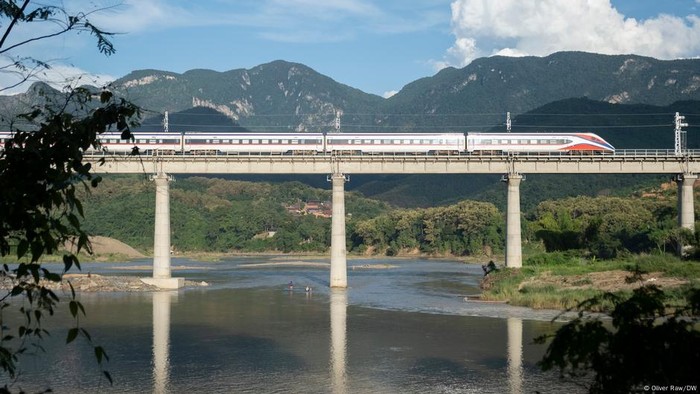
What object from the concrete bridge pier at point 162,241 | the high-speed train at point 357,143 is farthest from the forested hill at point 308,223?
the concrete bridge pier at point 162,241

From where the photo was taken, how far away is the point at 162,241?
63281 mm

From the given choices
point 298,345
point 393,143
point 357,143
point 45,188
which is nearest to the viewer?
point 45,188

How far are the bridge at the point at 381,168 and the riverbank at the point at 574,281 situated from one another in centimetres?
291

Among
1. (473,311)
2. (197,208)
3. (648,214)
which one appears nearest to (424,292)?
(473,311)

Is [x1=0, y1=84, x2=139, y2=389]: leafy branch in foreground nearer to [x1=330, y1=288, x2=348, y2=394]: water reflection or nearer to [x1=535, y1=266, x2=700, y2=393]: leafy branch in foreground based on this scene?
[x1=535, y1=266, x2=700, y2=393]: leafy branch in foreground

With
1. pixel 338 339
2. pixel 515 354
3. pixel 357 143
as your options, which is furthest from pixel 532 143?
pixel 515 354

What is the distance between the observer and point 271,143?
233ft

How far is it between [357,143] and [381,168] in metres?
6.97

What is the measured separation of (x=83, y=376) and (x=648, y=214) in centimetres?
8675

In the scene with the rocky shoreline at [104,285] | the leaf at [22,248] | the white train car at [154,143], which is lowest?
the rocky shoreline at [104,285]

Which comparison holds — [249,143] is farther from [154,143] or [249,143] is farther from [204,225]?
[204,225]

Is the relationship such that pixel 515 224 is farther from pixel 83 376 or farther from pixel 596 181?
pixel 596 181

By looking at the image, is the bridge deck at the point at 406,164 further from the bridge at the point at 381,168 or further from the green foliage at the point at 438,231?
the green foliage at the point at 438,231

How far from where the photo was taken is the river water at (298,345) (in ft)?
93.9
